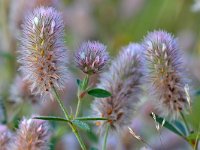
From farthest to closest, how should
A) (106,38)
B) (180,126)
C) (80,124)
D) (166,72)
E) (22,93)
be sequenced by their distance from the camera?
(106,38)
(22,93)
(180,126)
(166,72)
(80,124)

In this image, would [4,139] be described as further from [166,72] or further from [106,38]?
[106,38]

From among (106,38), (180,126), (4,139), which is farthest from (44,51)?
(106,38)

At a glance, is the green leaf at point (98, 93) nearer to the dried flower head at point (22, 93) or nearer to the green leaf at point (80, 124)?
the green leaf at point (80, 124)

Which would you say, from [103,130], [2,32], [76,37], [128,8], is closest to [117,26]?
[128,8]

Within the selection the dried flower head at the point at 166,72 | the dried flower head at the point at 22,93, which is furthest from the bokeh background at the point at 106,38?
the dried flower head at the point at 166,72

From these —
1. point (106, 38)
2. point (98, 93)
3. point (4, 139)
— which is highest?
point (106, 38)

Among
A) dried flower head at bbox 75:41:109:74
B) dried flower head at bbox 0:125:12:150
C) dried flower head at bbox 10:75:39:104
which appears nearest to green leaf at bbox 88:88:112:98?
dried flower head at bbox 75:41:109:74
